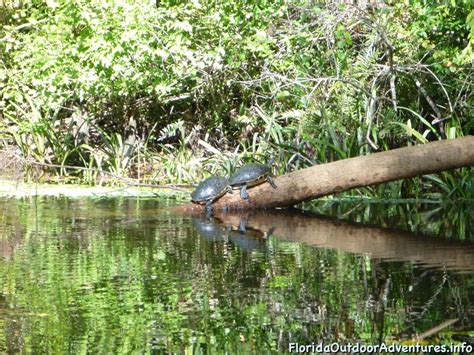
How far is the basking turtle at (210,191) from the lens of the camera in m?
10.4

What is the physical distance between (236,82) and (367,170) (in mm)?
5009

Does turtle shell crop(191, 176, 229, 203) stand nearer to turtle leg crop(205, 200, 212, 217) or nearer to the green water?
turtle leg crop(205, 200, 212, 217)

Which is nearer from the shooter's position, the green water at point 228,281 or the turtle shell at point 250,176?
the green water at point 228,281

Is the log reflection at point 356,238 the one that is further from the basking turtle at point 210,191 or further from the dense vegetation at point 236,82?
the dense vegetation at point 236,82

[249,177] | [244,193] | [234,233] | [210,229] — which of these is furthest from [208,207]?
[234,233]

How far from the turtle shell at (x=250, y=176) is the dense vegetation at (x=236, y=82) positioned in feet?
5.31

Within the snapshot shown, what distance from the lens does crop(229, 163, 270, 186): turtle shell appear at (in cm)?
1035

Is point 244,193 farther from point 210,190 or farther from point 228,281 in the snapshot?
point 228,281

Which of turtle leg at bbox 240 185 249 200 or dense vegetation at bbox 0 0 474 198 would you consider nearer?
turtle leg at bbox 240 185 249 200

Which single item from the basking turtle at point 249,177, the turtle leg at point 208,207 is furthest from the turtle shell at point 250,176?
the turtle leg at point 208,207

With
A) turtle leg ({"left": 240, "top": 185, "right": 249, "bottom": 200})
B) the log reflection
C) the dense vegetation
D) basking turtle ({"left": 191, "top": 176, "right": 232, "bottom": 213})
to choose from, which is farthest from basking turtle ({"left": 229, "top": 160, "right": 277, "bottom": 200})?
the dense vegetation

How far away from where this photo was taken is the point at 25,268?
669 cm

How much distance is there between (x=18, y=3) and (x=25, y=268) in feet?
38.1

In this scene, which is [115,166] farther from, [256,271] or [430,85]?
[256,271]
